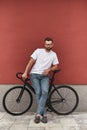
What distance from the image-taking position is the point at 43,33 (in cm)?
854

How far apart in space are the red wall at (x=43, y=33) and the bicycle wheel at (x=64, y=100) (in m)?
0.30

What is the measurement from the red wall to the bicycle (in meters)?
0.32

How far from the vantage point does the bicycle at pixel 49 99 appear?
8289 mm

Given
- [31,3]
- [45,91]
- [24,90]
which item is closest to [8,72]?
[24,90]

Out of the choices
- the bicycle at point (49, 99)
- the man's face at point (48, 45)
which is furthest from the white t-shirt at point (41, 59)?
the bicycle at point (49, 99)

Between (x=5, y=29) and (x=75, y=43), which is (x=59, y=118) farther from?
(x=5, y=29)

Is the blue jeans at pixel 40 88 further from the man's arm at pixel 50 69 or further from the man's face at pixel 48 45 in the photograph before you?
the man's face at pixel 48 45

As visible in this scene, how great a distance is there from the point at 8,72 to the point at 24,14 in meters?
1.61

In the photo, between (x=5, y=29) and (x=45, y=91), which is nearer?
(x=45, y=91)

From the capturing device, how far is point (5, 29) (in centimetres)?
856

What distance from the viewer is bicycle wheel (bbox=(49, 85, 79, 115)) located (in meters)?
8.42

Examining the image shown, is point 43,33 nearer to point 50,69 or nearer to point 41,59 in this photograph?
point 41,59

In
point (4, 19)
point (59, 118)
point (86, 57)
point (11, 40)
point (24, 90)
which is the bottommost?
point (59, 118)

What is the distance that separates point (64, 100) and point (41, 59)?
141 cm
